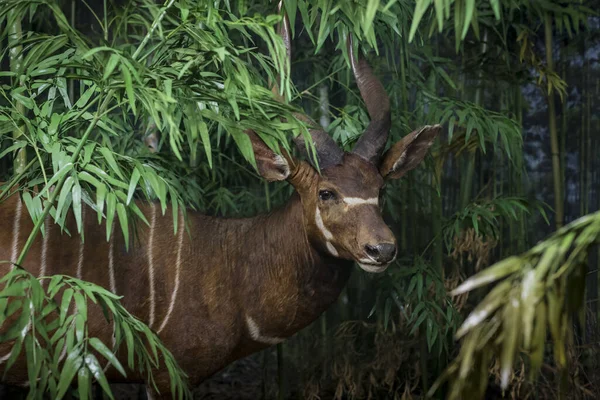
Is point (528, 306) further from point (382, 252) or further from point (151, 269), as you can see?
point (151, 269)

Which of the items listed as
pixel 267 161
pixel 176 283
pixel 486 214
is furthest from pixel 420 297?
pixel 176 283

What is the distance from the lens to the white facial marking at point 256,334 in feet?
8.61

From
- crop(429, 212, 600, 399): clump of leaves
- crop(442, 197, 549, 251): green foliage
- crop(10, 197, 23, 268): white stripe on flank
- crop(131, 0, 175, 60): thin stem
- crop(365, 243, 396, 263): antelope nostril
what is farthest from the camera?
crop(442, 197, 549, 251): green foliage

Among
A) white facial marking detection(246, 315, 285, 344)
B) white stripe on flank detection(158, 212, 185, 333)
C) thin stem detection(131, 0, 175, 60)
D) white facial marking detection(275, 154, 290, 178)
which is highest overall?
thin stem detection(131, 0, 175, 60)

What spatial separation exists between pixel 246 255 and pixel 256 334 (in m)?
0.24

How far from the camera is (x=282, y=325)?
2645 mm

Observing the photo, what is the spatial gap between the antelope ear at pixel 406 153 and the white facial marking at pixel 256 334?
60 centimetres

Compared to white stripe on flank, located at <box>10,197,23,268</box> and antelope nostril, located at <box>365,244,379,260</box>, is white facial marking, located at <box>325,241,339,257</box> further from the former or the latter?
white stripe on flank, located at <box>10,197,23,268</box>

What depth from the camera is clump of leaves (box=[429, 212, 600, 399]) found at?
1.37 m

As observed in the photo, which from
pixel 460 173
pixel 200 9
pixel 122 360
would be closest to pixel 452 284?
pixel 460 173

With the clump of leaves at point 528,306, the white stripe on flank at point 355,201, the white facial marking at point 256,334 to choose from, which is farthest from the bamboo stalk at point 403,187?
the clump of leaves at point 528,306

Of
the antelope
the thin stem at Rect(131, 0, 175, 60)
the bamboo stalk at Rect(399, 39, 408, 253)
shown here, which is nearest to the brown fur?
the antelope

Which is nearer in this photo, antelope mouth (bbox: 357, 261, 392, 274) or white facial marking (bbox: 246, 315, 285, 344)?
antelope mouth (bbox: 357, 261, 392, 274)

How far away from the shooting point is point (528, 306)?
1.35m
